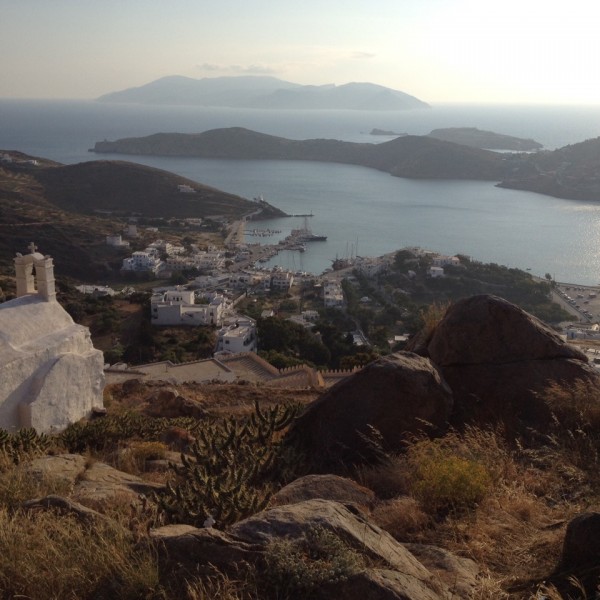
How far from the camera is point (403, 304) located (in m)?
34.8

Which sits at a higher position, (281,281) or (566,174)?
(566,174)

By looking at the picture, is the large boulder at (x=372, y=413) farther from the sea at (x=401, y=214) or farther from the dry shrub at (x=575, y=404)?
the sea at (x=401, y=214)

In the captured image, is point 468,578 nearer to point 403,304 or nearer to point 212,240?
point 403,304

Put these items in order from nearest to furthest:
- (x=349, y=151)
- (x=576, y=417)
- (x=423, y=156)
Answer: (x=576, y=417) < (x=423, y=156) < (x=349, y=151)

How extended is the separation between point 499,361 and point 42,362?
4503 millimetres

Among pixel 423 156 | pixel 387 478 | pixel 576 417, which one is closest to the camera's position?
pixel 387 478

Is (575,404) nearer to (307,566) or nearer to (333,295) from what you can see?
(307,566)

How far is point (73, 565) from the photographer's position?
2395 millimetres

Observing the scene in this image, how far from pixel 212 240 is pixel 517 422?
167 ft

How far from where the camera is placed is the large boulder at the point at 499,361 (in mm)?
5164

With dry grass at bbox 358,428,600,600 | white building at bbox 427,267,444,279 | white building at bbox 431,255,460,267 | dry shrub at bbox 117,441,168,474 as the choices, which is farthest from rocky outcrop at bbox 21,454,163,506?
white building at bbox 431,255,460,267

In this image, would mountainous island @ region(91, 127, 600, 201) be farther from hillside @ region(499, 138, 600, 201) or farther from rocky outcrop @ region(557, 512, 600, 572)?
rocky outcrop @ region(557, 512, 600, 572)

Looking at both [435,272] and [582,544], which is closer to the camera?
[582,544]

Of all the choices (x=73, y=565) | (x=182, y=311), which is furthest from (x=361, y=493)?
(x=182, y=311)
